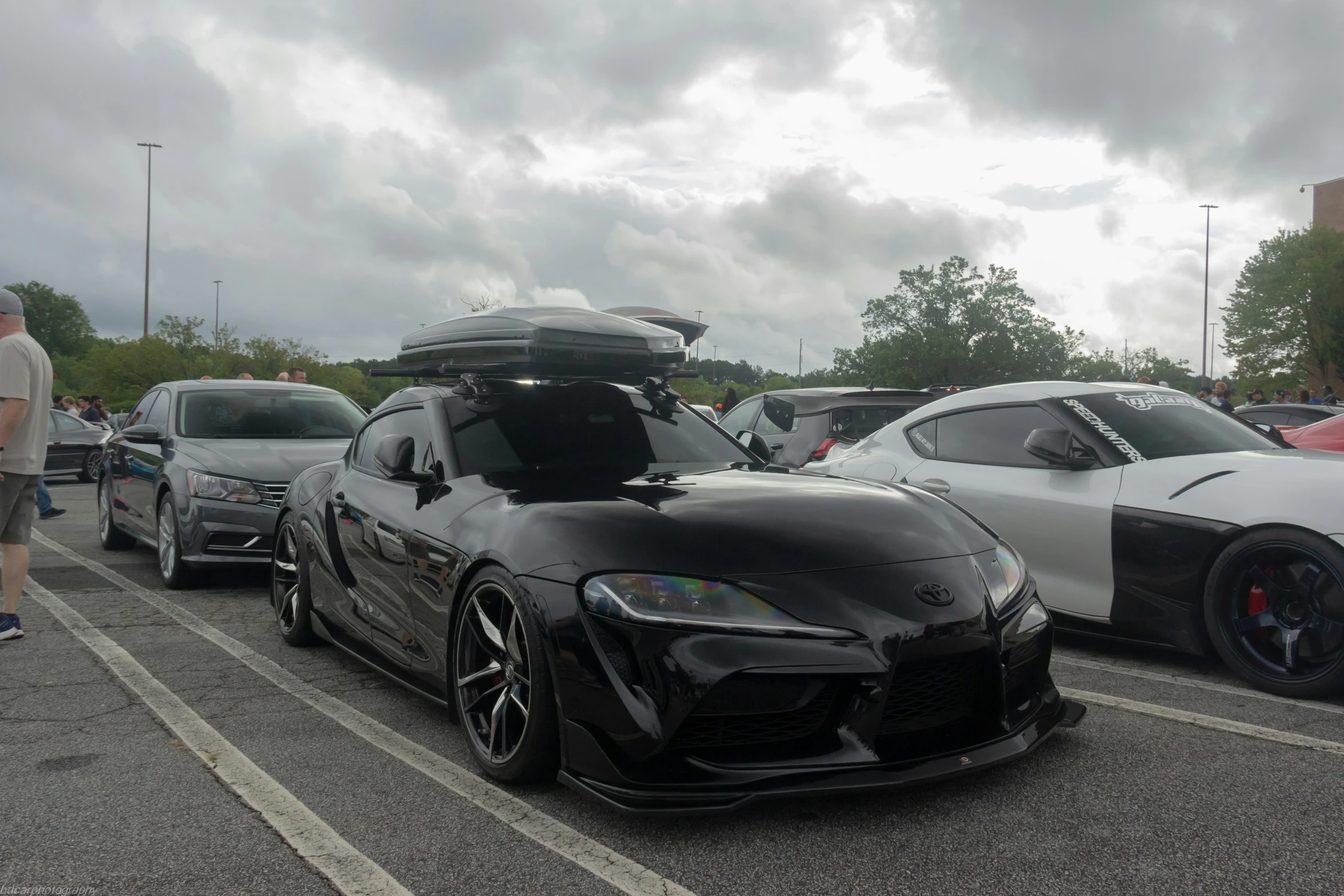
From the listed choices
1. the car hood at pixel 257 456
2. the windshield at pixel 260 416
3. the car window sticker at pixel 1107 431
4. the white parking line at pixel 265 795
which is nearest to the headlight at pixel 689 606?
the white parking line at pixel 265 795

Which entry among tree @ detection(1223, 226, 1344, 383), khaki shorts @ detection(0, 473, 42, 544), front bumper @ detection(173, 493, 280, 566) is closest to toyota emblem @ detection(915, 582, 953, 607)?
khaki shorts @ detection(0, 473, 42, 544)

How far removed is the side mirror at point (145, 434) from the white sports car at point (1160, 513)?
5.43m

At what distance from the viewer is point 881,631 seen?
2.76 metres

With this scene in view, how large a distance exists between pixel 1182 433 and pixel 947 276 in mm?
66246

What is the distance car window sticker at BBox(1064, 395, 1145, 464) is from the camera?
482cm

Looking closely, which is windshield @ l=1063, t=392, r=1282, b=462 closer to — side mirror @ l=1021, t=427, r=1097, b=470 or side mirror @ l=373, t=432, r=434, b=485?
side mirror @ l=1021, t=427, r=1097, b=470

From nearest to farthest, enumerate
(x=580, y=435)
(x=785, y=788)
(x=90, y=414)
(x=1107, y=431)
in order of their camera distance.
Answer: (x=785, y=788)
(x=580, y=435)
(x=1107, y=431)
(x=90, y=414)

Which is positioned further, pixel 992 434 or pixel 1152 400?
pixel 992 434

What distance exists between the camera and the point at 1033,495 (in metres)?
5.04

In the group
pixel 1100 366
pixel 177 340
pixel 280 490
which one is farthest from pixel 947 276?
pixel 280 490

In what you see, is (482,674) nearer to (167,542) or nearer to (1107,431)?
(1107,431)

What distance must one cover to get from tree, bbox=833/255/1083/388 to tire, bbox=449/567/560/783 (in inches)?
2433

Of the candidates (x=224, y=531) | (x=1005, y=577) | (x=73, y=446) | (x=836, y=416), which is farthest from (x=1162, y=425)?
(x=73, y=446)

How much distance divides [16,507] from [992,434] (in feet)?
17.0
